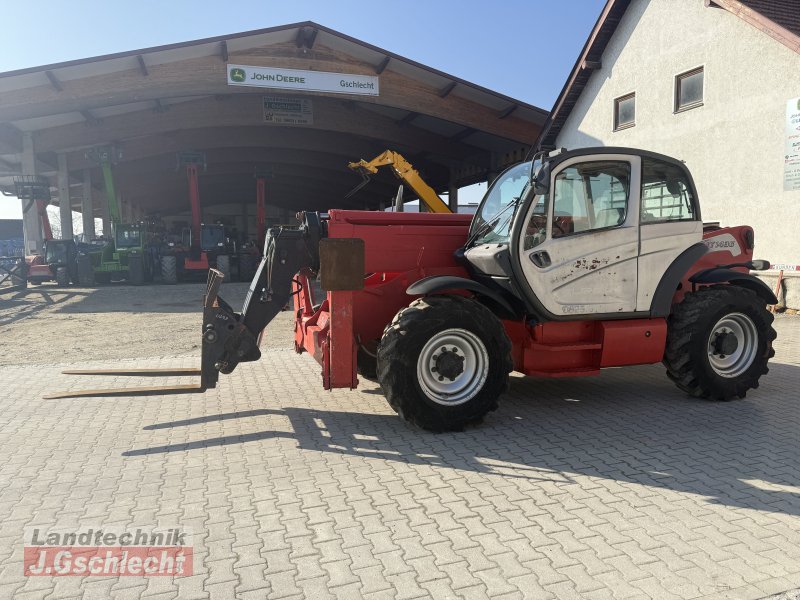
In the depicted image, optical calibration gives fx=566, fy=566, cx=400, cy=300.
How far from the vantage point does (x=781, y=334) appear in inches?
374

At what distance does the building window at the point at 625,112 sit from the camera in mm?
15023

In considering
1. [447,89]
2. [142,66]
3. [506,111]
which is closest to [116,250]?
[142,66]

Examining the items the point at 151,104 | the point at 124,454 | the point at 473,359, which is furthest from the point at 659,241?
the point at 151,104

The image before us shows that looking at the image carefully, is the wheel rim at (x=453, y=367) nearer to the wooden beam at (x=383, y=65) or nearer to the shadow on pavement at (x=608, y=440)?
the shadow on pavement at (x=608, y=440)

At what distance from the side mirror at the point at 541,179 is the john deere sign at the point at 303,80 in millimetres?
14180

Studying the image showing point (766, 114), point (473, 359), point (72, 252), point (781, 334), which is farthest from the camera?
point (72, 252)

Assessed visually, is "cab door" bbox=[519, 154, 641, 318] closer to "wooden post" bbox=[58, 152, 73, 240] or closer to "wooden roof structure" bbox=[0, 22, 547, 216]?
"wooden roof structure" bbox=[0, 22, 547, 216]

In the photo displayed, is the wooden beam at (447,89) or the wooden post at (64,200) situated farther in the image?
the wooden post at (64,200)

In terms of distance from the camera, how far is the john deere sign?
17.0 meters

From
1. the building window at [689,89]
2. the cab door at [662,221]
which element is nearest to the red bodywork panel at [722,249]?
the cab door at [662,221]

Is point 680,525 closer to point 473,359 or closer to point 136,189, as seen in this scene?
point 473,359

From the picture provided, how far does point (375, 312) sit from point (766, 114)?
1026cm

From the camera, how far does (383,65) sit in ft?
58.9

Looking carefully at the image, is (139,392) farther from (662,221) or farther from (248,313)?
(662,221)
